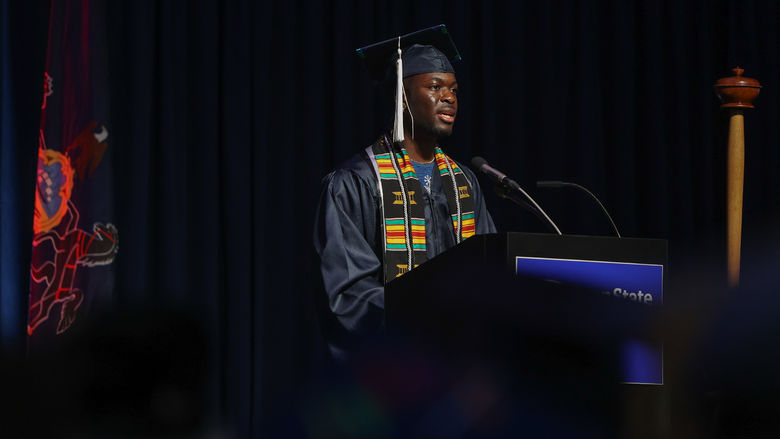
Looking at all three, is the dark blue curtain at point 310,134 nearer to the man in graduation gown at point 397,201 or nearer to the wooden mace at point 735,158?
the wooden mace at point 735,158

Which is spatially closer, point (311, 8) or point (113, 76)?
point (113, 76)

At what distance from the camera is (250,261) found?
3.56 metres

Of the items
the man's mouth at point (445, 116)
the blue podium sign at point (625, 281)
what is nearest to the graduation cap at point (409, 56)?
the man's mouth at point (445, 116)

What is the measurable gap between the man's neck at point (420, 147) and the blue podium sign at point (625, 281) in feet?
3.96

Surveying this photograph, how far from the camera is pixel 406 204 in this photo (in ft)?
9.39

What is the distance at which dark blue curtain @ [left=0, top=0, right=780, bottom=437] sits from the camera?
3.46 metres

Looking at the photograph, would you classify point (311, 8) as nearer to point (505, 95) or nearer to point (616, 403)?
point (505, 95)

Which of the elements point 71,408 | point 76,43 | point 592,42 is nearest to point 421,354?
point 71,408

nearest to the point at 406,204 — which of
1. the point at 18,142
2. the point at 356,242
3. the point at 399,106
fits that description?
the point at 356,242

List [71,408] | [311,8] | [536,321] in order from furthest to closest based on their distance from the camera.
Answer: [311,8], [536,321], [71,408]

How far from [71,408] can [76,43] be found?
2.55m

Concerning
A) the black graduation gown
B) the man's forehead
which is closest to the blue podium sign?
the black graduation gown

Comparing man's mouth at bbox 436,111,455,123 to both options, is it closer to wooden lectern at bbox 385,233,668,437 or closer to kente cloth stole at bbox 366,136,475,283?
kente cloth stole at bbox 366,136,475,283

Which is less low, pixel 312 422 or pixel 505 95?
pixel 505 95
